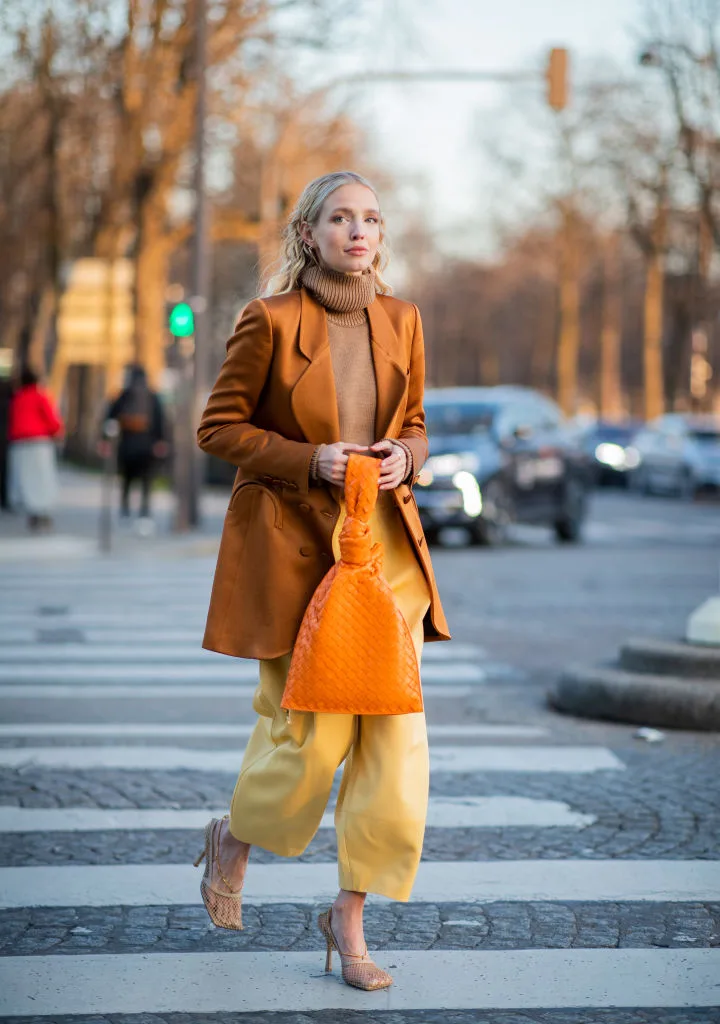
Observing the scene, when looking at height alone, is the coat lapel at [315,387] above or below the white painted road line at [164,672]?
above

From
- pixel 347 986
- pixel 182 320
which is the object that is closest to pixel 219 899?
pixel 347 986

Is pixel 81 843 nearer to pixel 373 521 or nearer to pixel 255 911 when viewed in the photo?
pixel 255 911

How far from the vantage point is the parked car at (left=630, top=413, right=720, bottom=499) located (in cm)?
3325

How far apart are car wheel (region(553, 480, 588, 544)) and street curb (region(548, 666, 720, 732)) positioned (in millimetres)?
11801

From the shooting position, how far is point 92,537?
757 inches

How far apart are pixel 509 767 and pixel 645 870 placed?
1.66 meters

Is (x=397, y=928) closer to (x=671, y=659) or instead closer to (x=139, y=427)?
(x=671, y=659)

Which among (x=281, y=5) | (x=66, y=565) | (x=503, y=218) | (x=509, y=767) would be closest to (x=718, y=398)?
(x=503, y=218)

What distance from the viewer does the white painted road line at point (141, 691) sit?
8586 mm

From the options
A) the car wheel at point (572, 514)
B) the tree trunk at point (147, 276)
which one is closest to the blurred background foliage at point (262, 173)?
the tree trunk at point (147, 276)

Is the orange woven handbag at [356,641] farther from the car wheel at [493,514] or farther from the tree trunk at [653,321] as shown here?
the tree trunk at [653,321]

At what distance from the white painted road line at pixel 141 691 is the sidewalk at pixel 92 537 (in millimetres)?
8184

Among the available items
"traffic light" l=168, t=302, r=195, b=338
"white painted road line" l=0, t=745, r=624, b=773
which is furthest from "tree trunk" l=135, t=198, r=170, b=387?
"white painted road line" l=0, t=745, r=624, b=773

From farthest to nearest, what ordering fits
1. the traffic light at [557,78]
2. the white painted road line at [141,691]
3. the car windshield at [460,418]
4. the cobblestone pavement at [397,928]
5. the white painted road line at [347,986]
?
1. the traffic light at [557,78]
2. the car windshield at [460,418]
3. the white painted road line at [141,691]
4. the cobblestone pavement at [397,928]
5. the white painted road line at [347,986]
